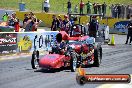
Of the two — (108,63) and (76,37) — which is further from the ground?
(76,37)

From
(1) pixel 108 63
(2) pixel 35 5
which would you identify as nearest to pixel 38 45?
(1) pixel 108 63

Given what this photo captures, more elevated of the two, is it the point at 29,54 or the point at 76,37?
the point at 76,37

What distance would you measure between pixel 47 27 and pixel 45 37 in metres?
16.8

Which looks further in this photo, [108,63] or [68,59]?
[108,63]

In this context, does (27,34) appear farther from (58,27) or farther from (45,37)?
(58,27)

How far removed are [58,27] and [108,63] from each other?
320 inches

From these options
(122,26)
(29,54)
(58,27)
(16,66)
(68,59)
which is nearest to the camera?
(68,59)

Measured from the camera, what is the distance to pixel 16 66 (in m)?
18.4

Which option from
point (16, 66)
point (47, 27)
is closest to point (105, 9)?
point (47, 27)

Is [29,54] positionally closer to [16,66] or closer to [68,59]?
[16,66]

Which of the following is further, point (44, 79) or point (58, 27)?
point (58, 27)

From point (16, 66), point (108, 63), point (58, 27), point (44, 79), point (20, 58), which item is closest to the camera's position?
point (44, 79)

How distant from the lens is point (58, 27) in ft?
90.4

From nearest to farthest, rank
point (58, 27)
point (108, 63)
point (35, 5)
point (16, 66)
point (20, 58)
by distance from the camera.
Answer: point (16, 66), point (108, 63), point (20, 58), point (58, 27), point (35, 5)
